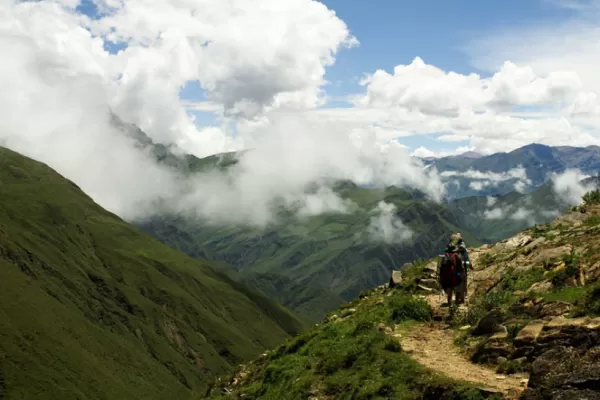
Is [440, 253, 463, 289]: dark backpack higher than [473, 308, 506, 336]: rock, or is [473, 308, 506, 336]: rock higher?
[440, 253, 463, 289]: dark backpack

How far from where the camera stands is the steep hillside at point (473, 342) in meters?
17.0

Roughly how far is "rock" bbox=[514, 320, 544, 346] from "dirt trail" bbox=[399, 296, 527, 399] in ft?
5.39

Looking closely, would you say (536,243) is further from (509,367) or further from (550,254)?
(509,367)

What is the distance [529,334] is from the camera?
2031cm

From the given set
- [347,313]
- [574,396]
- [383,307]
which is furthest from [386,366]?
[347,313]

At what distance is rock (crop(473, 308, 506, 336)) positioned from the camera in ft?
78.0

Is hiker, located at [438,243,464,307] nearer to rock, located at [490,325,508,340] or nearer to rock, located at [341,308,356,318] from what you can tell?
rock, located at [490,325,508,340]

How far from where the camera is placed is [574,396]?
1363 centimetres

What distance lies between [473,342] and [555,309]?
391 centimetres

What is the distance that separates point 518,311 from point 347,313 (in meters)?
14.5

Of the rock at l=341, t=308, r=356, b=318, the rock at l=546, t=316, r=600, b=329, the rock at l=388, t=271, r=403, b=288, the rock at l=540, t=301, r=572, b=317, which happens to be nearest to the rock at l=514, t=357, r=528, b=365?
the rock at l=546, t=316, r=600, b=329

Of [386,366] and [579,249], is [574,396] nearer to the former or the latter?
[386,366]

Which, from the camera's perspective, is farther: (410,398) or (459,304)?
(459,304)

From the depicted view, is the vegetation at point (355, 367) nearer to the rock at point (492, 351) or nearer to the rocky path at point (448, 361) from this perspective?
the rocky path at point (448, 361)
